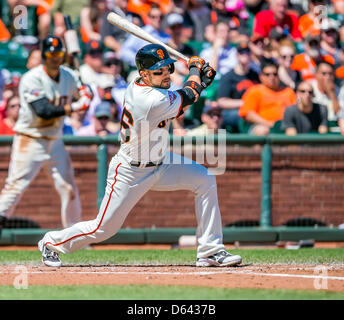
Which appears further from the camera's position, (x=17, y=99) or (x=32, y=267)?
(x=17, y=99)

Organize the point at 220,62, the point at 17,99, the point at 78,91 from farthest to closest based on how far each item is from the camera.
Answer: the point at 220,62 < the point at 17,99 < the point at 78,91

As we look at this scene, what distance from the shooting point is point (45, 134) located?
27.8ft

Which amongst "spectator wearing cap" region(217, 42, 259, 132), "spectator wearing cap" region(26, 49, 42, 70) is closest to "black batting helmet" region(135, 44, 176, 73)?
"spectator wearing cap" region(217, 42, 259, 132)

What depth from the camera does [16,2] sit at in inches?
483

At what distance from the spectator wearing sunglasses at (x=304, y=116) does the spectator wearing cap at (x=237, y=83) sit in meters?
0.89

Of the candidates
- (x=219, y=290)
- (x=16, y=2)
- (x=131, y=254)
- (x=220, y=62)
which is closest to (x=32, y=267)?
(x=131, y=254)

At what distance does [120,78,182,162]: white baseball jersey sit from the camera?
20.6 ft

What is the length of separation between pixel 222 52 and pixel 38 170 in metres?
4.07

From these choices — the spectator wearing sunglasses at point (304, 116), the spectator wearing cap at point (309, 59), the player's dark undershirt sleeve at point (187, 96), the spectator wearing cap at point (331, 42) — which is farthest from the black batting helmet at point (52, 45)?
the spectator wearing cap at point (331, 42)

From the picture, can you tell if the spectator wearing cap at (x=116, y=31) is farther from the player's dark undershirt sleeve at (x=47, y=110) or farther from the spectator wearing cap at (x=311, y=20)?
the player's dark undershirt sleeve at (x=47, y=110)

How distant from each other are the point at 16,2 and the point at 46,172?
4.61 metres

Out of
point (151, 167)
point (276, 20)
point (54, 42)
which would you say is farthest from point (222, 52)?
point (151, 167)

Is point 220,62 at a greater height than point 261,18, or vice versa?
point 261,18
